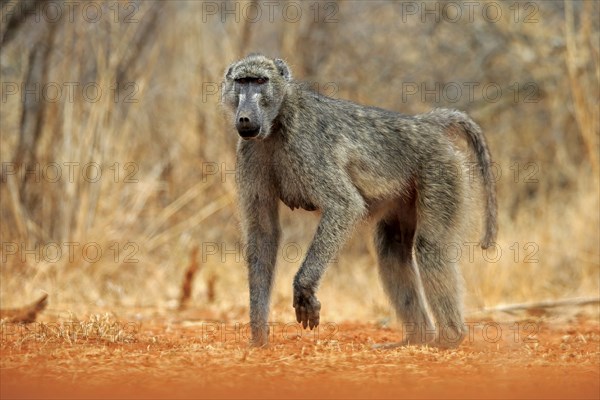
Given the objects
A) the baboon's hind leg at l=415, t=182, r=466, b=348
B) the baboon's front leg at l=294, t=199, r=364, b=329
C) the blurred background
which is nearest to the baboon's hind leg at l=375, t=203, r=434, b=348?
the baboon's hind leg at l=415, t=182, r=466, b=348

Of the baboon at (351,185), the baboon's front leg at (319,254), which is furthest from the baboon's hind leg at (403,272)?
the baboon's front leg at (319,254)

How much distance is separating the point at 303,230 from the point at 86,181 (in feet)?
11.1

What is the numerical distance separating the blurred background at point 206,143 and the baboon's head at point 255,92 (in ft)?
4.97

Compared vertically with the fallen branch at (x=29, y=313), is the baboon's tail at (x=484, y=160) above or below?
above

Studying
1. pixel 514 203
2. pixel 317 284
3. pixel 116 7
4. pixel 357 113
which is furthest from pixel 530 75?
pixel 317 284

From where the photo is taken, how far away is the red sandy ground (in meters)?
3.70

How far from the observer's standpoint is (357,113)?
233 inches

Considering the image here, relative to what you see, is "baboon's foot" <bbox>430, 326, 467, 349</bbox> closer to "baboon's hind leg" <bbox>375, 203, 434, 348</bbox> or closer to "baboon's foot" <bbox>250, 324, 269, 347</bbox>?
"baboon's hind leg" <bbox>375, 203, 434, 348</bbox>

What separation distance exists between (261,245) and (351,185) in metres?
0.67

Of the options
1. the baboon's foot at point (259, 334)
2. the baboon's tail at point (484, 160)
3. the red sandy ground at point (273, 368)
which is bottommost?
the red sandy ground at point (273, 368)

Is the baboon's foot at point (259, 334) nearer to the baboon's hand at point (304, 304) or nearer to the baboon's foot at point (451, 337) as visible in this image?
the baboon's hand at point (304, 304)

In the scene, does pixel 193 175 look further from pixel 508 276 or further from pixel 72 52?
pixel 508 276

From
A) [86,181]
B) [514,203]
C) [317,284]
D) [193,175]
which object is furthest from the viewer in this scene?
[514,203]

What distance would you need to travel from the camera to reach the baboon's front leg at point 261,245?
18.1 ft
